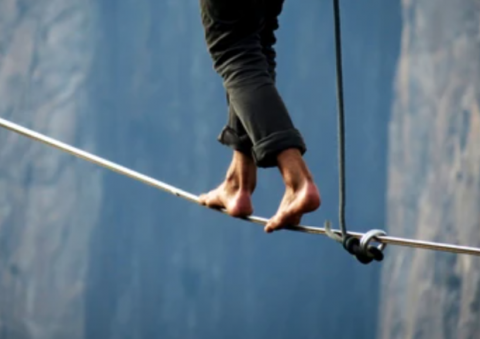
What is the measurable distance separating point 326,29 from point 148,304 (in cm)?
177

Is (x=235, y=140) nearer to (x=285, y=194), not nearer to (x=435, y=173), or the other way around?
(x=285, y=194)

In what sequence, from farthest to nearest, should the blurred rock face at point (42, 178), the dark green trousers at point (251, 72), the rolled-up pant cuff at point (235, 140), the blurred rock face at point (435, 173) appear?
the blurred rock face at point (42, 178) → the blurred rock face at point (435, 173) → the rolled-up pant cuff at point (235, 140) → the dark green trousers at point (251, 72)

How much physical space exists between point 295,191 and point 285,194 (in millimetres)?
39

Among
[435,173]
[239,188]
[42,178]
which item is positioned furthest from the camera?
[42,178]

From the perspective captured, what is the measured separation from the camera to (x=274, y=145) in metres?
1.17

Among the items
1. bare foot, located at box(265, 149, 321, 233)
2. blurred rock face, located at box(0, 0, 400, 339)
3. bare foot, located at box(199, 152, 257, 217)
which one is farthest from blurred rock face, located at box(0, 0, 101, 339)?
bare foot, located at box(265, 149, 321, 233)

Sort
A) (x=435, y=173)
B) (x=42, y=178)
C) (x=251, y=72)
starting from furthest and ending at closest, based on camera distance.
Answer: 1. (x=42, y=178)
2. (x=435, y=173)
3. (x=251, y=72)

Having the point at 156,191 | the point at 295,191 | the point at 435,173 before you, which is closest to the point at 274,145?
the point at 295,191

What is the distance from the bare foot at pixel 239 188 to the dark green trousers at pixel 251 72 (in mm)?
100

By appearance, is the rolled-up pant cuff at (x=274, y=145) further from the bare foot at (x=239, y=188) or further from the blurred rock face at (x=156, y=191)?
the blurred rock face at (x=156, y=191)

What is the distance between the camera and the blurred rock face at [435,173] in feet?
16.4

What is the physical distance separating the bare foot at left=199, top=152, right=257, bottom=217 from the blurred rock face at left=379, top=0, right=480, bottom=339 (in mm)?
3651

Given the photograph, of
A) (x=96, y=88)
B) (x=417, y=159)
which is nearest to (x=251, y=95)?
(x=417, y=159)

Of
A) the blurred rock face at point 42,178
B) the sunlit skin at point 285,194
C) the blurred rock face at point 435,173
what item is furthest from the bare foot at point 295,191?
the blurred rock face at point 42,178
